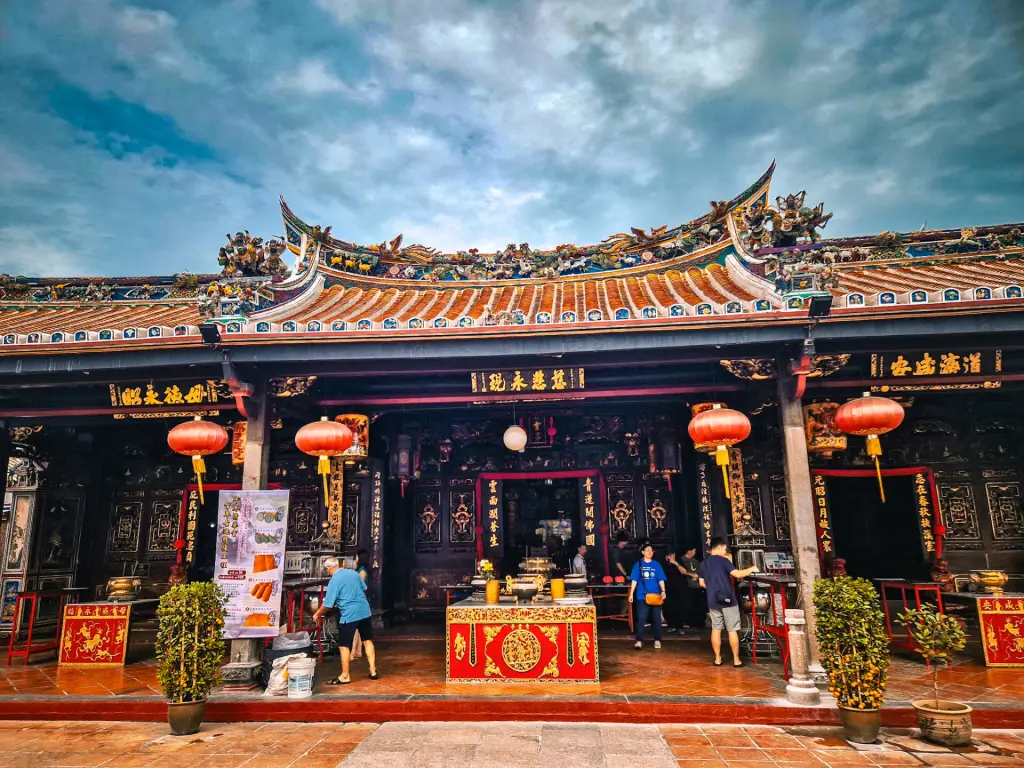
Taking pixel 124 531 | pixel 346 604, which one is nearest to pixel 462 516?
pixel 346 604

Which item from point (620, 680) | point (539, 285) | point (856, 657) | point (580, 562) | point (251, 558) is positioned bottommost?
point (620, 680)

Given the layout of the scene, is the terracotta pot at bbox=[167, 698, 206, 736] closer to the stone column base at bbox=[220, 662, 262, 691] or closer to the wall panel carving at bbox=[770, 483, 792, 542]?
the stone column base at bbox=[220, 662, 262, 691]

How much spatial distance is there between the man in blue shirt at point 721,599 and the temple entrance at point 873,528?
620cm

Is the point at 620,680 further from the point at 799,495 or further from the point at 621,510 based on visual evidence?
the point at 621,510

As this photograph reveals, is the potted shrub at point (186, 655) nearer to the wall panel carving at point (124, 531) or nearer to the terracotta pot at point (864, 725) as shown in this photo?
the terracotta pot at point (864, 725)

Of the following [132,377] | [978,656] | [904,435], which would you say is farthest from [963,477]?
[132,377]

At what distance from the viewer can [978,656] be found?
7848mm

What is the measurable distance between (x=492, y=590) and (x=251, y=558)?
2680 mm

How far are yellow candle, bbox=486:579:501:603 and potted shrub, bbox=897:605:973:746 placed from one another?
400 cm

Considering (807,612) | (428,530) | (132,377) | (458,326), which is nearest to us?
(807,612)

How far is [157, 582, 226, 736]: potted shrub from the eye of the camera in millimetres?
5715

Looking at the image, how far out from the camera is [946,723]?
201 inches

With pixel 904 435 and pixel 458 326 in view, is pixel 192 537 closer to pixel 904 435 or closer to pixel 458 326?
pixel 458 326

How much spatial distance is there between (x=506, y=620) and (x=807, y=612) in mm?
3105
